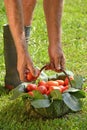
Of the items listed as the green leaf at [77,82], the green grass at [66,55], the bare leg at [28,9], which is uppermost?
the bare leg at [28,9]

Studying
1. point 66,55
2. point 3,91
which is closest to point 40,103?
point 3,91

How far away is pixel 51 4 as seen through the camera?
2586 millimetres

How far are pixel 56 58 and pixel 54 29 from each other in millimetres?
176

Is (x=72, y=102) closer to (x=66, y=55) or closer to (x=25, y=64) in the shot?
(x=25, y=64)

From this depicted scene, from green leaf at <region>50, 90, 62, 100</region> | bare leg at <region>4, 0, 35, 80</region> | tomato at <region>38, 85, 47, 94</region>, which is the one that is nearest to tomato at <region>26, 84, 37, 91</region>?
tomato at <region>38, 85, 47, 94</region>

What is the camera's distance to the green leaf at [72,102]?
2.54 metres

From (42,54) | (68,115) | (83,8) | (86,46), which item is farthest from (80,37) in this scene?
(68,115)

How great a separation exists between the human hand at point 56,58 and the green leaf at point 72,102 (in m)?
0.17

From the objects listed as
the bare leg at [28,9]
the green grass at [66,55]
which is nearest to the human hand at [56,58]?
the green grass at [66,55]

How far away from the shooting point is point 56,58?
2.50m

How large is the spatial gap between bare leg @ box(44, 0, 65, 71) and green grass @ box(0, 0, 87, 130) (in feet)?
1.14

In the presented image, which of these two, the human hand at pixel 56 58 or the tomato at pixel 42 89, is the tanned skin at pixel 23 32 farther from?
the tomato at pixel 42 89

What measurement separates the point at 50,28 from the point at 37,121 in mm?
551

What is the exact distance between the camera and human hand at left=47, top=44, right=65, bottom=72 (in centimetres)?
249
